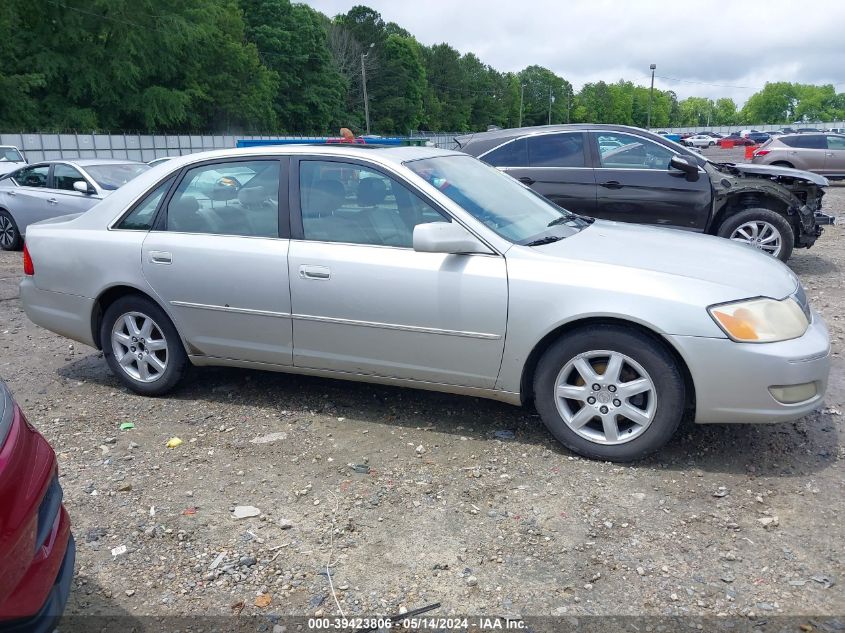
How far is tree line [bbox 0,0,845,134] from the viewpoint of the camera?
41.8m

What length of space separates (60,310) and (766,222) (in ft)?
24.1

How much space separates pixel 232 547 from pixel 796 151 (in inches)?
859

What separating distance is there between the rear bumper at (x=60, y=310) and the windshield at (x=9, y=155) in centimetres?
1714

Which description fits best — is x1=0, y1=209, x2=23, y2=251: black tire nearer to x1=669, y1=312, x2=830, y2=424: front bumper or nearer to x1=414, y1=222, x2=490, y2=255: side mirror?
x1=414, y1=222, x2=490, y2=255: side mirror

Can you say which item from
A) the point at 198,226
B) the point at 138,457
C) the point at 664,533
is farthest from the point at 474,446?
the point at 198,226

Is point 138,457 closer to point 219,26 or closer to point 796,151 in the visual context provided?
point 796,151

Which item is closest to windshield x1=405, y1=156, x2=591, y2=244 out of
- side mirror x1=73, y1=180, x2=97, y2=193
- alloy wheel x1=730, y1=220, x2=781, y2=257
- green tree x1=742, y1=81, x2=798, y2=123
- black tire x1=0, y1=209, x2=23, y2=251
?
alloy wheel x1=730, y1=220, x2=781, y2=257

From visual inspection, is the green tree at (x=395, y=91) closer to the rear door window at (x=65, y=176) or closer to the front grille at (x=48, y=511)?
the rear door window at (x=65, y=176)

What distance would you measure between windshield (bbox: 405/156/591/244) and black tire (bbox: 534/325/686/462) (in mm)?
699

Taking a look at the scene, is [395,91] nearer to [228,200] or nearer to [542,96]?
[542,96]

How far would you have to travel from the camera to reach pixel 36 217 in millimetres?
11664

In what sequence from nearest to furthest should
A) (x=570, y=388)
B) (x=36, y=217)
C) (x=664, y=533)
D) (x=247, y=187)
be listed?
(x=664, y=533) < (x=570, y=388) < (x=247, y=187) < (x=36, y=217)

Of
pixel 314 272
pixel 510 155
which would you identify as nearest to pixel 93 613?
pixel 314 272

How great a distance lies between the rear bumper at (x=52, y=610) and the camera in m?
1.94
